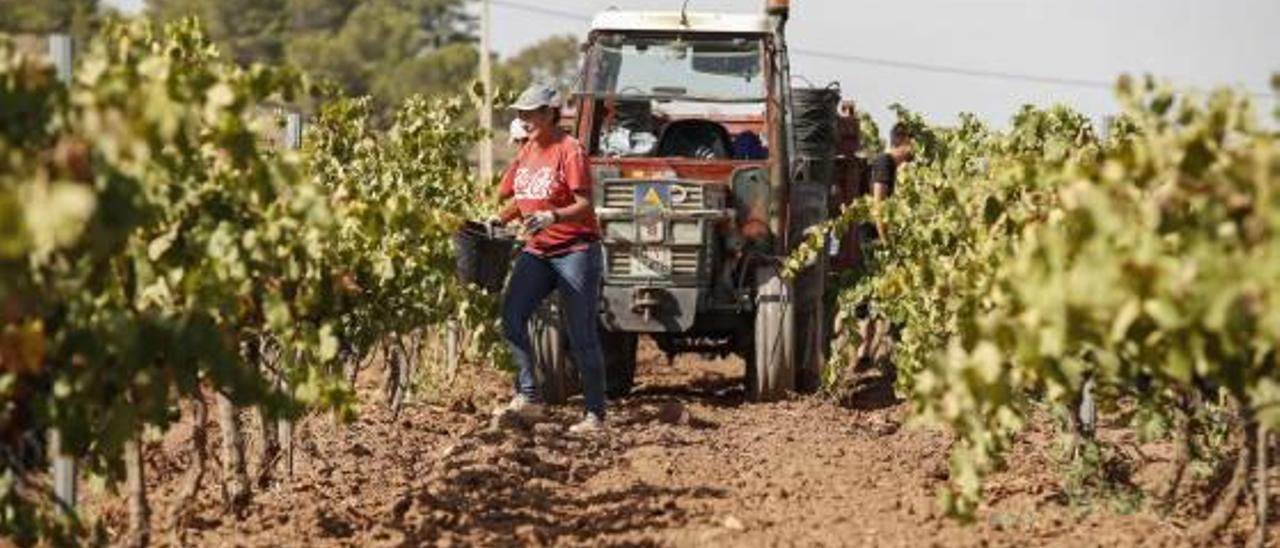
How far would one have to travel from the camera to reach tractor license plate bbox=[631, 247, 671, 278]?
409 inches

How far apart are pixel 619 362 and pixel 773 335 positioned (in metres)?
1.30

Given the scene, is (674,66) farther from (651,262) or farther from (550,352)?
(550,352)

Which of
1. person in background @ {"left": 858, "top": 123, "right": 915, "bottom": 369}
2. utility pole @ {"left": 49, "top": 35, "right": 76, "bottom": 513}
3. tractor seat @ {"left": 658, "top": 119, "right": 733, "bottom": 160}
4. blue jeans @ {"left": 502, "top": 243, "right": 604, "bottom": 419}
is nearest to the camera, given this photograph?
utility pole @ {"left": 49, "top": 35, "right": 76, "bottom": 513}

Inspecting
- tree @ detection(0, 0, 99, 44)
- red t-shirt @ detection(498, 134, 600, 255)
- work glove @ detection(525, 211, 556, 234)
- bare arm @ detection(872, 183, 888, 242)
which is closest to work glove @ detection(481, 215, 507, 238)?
red t-shirt @ detection(498, 134, 600, 255)

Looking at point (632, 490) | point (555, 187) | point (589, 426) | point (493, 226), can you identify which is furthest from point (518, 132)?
point (632, 490)

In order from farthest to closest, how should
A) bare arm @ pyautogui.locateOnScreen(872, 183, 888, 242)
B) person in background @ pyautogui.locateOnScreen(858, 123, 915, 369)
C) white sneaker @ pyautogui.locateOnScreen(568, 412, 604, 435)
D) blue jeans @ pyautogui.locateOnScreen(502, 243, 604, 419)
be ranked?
person in background @ pyautogui.locateOnScreen(858, 123, 915, 369)
bare arm @ pyautogui.locateOnScreen(872, 183, 888, 242)
white sneaker @ pyautogui.locateOnScreen(568, 412, 604, 435)
blue jeans @ pyautogui.locateOnScreen(502, 243, 604, 419)

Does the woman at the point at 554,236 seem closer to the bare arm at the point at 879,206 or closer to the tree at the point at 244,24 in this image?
the bare arm at the point at 879,206

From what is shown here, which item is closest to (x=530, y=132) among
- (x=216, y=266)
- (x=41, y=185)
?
(x=216, y=266)

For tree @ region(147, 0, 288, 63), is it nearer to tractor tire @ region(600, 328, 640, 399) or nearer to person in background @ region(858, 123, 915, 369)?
person in background @ region(858, 123, 915, 369)

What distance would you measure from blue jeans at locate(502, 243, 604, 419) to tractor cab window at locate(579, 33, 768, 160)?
6.97ft

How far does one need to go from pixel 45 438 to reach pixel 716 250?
5860mm

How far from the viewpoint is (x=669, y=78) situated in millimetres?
10859

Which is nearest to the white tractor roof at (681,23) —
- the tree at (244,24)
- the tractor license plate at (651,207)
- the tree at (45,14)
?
the tractor license plate at (651,207)

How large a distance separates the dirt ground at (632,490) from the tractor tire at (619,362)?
1.31 m
